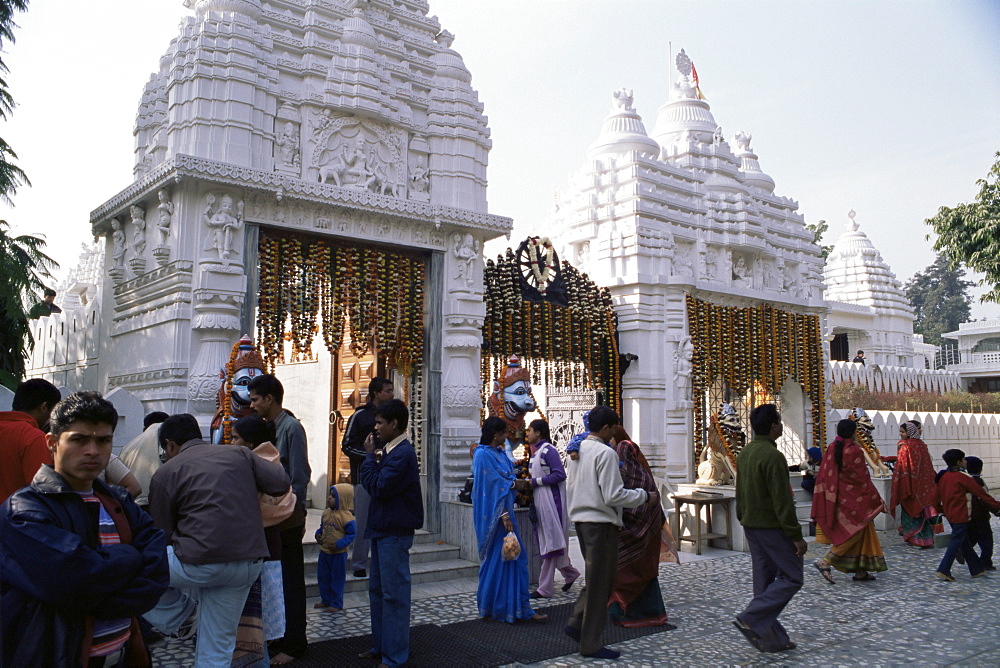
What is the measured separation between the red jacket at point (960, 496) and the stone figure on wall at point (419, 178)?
6.53m

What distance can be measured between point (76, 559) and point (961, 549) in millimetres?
8288

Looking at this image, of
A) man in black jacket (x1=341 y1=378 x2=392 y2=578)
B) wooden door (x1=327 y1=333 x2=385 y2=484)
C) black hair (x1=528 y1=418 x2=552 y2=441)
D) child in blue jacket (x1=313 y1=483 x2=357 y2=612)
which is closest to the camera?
child in blue jacket (x1=313 y1=483 x2=357 y2=612)

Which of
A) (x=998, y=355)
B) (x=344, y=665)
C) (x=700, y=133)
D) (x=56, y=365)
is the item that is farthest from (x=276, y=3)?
(x=998, y=355)

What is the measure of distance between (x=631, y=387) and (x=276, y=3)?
23.6 ft

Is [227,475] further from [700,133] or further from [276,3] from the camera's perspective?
[700,133]

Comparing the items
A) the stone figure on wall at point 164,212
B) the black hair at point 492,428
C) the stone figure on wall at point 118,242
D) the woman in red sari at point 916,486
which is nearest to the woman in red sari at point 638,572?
the black hair at point 492,428

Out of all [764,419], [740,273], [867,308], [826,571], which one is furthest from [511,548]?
[867,308]

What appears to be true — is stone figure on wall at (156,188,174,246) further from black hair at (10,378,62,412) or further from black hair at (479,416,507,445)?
black hair at (479,416,507,445)

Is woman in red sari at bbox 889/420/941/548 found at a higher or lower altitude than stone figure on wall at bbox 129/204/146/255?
lower

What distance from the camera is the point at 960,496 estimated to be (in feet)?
25.4

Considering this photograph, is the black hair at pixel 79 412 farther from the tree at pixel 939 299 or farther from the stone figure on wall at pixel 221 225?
the tree at pixel 939 299

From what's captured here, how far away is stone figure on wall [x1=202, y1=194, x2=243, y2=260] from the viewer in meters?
7.39

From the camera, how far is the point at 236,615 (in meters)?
3.72

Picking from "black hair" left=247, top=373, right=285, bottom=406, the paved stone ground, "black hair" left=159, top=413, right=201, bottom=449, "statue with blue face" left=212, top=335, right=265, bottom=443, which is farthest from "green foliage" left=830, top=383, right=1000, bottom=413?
"black hair" left=159, top=413, right=201, bottom=449
